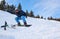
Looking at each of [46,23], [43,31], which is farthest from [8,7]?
[43,31]

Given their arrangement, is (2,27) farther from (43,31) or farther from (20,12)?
(43,31)

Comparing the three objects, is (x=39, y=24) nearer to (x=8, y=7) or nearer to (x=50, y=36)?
(x=50, y=36)

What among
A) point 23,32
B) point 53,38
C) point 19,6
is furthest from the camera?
point 19,6

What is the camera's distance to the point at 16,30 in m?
8.91

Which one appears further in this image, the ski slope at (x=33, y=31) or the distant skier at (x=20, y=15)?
the distant skier at (x=20, y=15)

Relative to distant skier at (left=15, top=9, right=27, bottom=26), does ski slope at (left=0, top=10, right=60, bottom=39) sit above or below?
below

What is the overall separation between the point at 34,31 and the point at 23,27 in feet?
1.75

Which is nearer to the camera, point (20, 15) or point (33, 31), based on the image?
point (33, 31)

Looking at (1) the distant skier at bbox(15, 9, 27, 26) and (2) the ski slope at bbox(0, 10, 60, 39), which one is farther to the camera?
(1) the distant skier at bbox(15, 9, 27, 26)

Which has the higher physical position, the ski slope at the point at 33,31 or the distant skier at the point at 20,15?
the distant skier at the point at 20,15

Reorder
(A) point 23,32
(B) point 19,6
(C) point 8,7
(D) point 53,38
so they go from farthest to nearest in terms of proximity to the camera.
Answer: (C) point 8,7
(B) point 19,6
(A) point 23,32
(D) point 53,38

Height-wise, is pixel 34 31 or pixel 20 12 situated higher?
pixel 20 12

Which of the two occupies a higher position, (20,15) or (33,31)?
(20,15)

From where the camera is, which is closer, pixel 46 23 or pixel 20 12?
pixel 20 12
